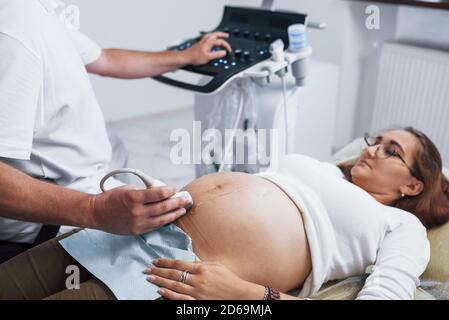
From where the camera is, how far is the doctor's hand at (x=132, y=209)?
0.86 m

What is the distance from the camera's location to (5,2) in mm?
945

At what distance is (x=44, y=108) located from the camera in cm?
104

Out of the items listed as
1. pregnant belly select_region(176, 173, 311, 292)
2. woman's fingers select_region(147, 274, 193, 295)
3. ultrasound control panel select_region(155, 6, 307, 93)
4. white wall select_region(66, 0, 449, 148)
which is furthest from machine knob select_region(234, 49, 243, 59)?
white wall select_region(66, 0, 449, 148)

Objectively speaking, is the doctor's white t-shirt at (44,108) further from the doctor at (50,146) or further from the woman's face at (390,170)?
the woman's face at (390,170)

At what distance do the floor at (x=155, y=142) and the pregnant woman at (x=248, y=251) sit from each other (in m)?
1.47

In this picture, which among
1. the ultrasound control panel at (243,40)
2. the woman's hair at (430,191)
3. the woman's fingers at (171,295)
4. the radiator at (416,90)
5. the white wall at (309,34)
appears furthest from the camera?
the white wall at (309,34)

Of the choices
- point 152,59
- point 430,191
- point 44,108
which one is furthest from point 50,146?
point 430,191

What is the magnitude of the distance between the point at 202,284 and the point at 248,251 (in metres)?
0.15

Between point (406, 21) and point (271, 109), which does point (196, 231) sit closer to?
point (271, 109)

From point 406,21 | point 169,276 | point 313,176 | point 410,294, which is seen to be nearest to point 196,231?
point 169,276

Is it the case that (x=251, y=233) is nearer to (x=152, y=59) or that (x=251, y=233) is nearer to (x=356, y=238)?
(x=356, y=238)

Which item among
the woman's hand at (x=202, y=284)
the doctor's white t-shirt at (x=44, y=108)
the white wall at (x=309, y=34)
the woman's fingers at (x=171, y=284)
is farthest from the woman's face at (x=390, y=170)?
the white wall at (x=309, y=34)

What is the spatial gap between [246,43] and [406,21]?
3.75 feet
